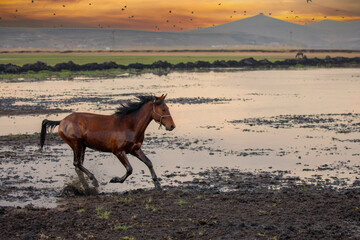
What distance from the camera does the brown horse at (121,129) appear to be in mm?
11328

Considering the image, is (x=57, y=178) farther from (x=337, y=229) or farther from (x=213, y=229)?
(x=337, y=229)

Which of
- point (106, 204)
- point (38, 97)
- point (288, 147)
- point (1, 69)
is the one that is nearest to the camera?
point (106, 204)

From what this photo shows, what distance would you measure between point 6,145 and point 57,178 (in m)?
5.08

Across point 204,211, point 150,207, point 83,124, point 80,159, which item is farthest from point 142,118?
point 204,211

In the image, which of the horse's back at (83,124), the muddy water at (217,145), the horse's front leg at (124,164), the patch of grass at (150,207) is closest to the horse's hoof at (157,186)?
the horse's front leg at (124,164)

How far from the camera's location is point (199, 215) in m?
9.27

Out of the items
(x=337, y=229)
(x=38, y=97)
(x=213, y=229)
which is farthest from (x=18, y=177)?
(x=38, y=97)

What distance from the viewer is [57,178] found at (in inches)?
498

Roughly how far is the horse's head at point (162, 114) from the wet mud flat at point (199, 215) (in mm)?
1288

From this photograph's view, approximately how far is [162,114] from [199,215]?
2779 mm

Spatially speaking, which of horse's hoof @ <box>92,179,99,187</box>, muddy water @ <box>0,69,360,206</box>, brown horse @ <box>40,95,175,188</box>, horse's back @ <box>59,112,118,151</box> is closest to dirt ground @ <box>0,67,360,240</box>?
horse's hoof @ <box>92,179,99,187</box>

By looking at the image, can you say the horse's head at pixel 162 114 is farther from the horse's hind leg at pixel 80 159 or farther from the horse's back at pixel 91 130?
the horse's hind leg at pixel 80 159

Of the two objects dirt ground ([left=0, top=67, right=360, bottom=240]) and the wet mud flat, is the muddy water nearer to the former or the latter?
dirt ground ([left=0, top=67, right=360, bottom=240])

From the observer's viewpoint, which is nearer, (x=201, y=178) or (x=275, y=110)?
(x=201, y=178)
